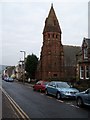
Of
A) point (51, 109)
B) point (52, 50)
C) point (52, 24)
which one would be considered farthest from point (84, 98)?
point (52, 24)

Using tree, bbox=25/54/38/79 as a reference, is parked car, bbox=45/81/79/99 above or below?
below

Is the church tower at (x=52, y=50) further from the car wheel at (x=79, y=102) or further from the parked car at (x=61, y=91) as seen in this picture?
the car wheel at (x=79, y=102)

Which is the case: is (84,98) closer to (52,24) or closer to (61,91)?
(61,91)

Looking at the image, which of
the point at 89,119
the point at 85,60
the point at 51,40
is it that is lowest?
the point at 89,119

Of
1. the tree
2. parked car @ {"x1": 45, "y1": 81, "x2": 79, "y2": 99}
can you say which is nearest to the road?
parked car @ {"x1": 45, "y1": 81, "x2": 79, "y2": 99}

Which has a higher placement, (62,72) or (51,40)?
(51,40)

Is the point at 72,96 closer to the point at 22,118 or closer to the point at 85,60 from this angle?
A: the point at 22,118

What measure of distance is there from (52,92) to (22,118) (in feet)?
46.9

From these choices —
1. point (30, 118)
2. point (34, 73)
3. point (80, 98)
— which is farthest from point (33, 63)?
point (30, 118)

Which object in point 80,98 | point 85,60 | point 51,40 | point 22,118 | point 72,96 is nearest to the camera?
point 22,118

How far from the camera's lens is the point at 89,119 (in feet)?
43.9

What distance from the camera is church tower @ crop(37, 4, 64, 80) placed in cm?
7844

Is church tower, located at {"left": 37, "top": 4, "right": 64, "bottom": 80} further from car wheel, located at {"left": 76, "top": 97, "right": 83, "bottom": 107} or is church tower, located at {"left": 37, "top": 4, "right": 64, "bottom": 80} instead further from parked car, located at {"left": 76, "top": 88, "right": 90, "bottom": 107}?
parked car, located at {"left": 76, "top": 88, "right": 90, "bottom": 107}

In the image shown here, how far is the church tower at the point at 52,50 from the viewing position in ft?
257
